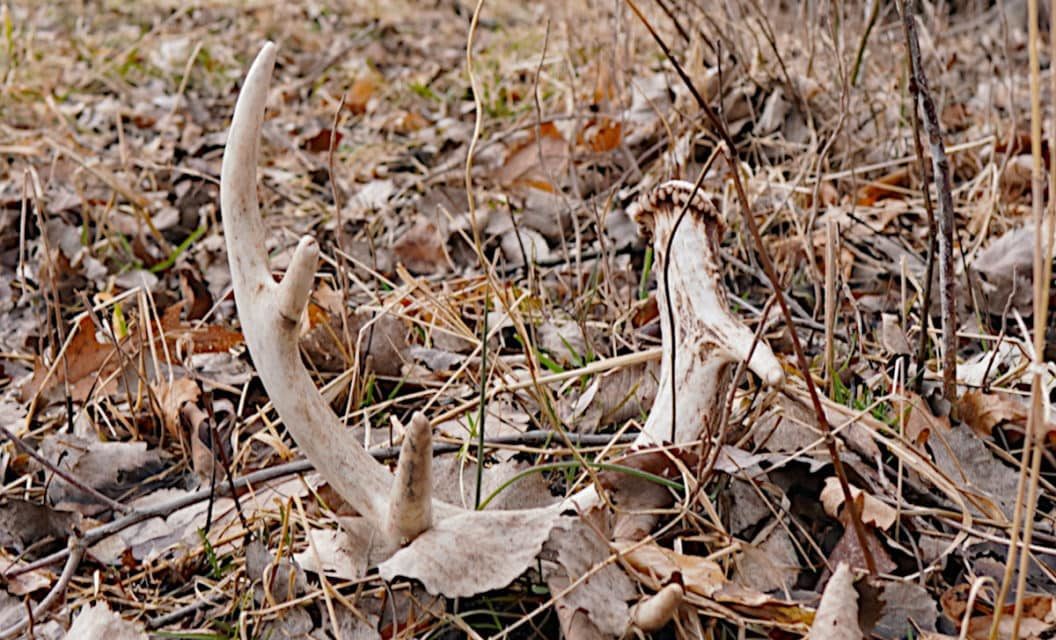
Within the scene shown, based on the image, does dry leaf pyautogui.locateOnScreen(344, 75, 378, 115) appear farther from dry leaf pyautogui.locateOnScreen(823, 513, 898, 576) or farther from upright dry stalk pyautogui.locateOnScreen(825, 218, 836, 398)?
dry leaf pyautogui.locateOnScreen(823, 513, 898, 576)

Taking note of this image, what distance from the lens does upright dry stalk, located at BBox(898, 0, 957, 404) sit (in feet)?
4.90

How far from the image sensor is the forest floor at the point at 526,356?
4.51 ft

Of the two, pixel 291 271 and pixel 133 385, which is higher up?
pixel 291 271

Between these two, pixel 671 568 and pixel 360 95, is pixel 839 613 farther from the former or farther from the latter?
pixel 360 95

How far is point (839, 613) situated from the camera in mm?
1146

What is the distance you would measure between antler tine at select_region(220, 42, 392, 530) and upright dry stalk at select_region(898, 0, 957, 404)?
90cm

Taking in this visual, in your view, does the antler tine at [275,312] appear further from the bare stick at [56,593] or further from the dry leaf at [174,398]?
the dry leaf at [174,398]

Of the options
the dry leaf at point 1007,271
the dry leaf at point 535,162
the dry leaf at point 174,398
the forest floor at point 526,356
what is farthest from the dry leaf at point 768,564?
the dry leaf at point 535,162

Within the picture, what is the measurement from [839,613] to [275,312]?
2.40 feet

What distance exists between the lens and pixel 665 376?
4.83 feet

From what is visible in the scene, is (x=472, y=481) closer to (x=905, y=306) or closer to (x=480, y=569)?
(x=480, y=569)

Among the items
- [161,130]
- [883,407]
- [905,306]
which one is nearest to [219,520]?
[883,407]

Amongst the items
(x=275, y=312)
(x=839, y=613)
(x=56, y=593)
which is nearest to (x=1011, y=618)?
(x=839, y=613)

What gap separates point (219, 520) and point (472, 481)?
0.41 meters
